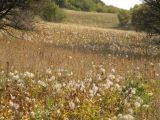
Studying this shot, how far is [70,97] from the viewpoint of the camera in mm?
9273

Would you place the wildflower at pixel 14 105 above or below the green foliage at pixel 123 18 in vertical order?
above

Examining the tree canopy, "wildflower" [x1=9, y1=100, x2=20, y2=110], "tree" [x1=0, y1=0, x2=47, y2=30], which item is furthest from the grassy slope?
"wildflower" [x1=9, y1=100, x2=20, y2=110]

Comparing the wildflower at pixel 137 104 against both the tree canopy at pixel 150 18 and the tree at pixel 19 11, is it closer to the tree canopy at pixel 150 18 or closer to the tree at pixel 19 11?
the tree at pixel 19 11

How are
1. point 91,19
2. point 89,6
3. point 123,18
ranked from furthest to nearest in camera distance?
point 89,6, point 123,18, point 91,19

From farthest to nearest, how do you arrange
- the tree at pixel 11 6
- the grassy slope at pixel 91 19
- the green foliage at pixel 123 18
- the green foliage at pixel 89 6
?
1. the green foliage at pixel 89 6
2. the green foliage at pixel 123 18
3. the grassy slope at pixel 91 19
4. the tree at pixel 11 6

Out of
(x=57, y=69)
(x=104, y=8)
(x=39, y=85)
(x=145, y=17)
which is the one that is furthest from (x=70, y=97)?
(x=104, y=8)

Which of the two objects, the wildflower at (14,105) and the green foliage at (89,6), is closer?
the wildflower at (14,105)

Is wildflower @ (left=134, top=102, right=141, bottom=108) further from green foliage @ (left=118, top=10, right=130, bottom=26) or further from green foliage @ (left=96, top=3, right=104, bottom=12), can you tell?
green foliage @ (left=96, top=3, right=104, bottom=12)

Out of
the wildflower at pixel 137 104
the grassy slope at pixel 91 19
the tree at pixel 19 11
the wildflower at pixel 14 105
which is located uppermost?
the tree at pixel 19 11

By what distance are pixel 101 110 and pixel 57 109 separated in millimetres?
871

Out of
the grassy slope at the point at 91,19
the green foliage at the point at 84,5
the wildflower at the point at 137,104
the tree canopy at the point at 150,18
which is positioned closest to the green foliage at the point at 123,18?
the grassy slope at the point at 91,19

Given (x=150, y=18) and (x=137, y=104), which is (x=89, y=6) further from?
(x=137, y=104)

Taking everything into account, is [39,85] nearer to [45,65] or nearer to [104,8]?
[45,65]

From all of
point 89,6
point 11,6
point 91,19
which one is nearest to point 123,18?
point 91,19
